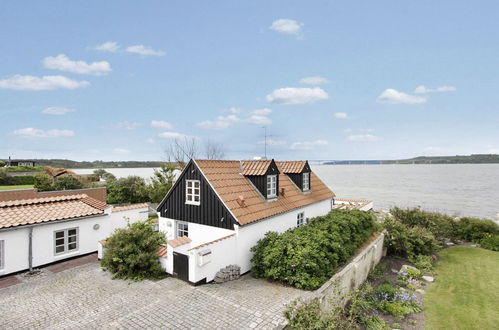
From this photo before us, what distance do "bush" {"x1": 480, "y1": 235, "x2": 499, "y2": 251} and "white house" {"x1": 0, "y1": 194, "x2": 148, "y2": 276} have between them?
29337mm

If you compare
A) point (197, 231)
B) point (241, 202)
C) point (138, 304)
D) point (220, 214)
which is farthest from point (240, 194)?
point (138, 304)

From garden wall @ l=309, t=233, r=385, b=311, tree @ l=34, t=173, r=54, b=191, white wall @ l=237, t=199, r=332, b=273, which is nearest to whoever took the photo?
garden wall @ l=309, t=233, r=385, b=311

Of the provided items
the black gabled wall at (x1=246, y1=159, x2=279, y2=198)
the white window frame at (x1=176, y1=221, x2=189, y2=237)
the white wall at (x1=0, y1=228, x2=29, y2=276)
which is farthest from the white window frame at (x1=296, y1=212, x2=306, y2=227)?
the white wall at (x1=0, y1=228, x2=29, y2=276)

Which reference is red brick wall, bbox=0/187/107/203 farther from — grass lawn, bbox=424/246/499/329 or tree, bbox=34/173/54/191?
grass lawn, bbox=424/246/499/329

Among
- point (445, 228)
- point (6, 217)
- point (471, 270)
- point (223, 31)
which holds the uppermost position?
point (223, 31)

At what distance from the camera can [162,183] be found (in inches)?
1121

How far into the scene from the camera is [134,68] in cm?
2356

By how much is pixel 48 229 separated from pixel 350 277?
14616 mm

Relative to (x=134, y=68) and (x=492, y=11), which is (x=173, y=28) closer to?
(x=134, y=68)

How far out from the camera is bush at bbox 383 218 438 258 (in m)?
17.7

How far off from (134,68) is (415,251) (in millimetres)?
28354

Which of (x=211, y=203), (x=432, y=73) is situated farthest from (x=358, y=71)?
(x=211, y=203)

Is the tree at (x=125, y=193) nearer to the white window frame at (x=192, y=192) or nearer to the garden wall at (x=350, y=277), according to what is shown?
the white window frame at (x=192, y=192)

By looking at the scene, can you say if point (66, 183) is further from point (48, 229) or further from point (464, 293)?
point (464, 293)
